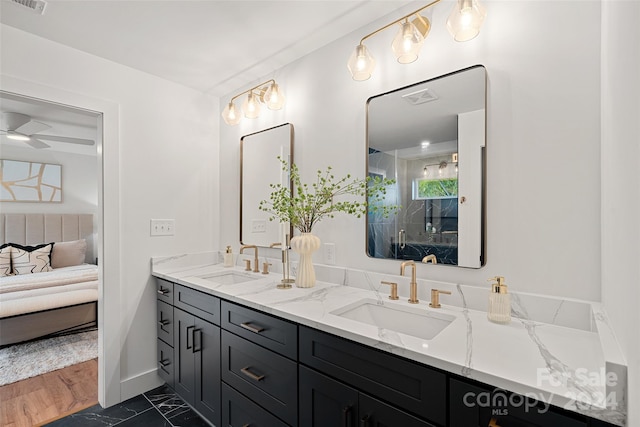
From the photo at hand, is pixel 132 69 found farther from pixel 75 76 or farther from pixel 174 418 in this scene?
pixel 174 418

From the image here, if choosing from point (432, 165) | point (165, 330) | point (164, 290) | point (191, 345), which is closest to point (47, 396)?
point (165, 330)

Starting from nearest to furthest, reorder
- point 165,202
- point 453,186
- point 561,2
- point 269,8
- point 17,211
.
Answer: point 561,2 → point 453,186 → point 269,8 → point 165,202 → point 17,211

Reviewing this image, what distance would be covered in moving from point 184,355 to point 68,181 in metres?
4.50

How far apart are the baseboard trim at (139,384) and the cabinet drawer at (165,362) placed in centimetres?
6

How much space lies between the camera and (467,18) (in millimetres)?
1258

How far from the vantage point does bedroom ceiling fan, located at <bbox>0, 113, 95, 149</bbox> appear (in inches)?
131

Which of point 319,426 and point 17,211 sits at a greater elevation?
point 17,211

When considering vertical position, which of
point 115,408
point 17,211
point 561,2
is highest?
point 561,2

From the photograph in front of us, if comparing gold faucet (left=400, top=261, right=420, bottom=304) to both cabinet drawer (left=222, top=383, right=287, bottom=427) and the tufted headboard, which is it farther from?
the tufted headboard

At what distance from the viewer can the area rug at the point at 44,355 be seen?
101 inches

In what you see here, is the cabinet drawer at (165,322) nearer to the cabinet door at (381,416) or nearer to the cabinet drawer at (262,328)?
the cabinet drawer at (262,328)

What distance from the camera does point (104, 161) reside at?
2.12m

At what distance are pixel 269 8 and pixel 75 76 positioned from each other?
133 cm

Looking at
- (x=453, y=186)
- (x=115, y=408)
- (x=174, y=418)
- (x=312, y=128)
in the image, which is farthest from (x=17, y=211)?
(x=453, y=186)
